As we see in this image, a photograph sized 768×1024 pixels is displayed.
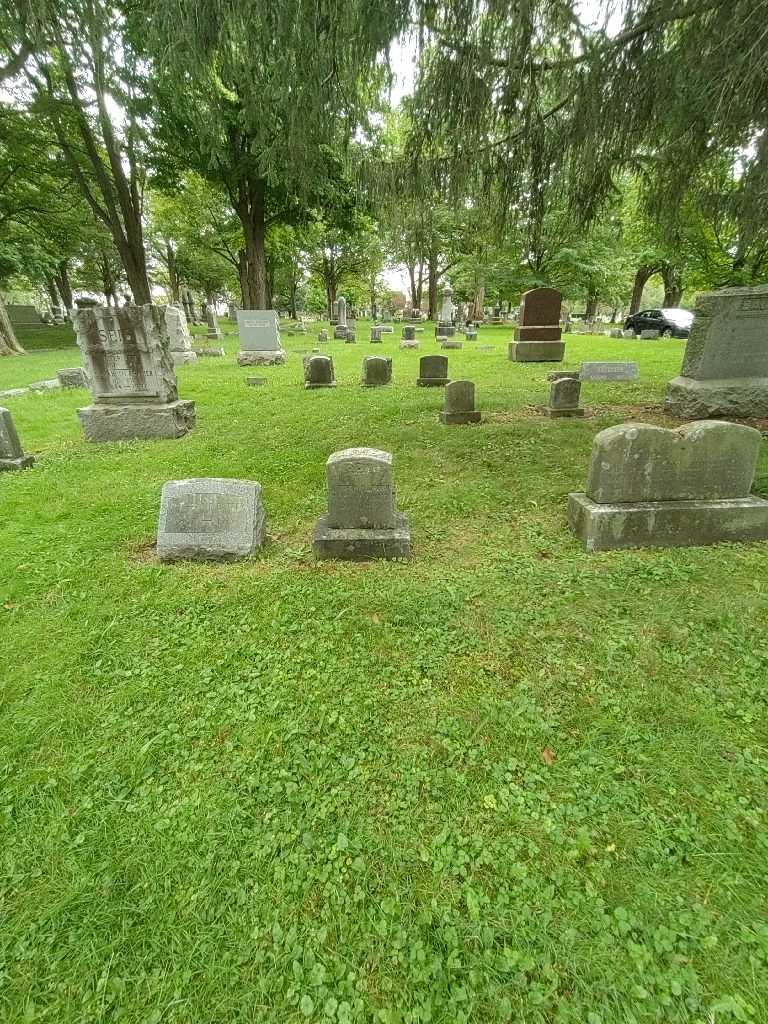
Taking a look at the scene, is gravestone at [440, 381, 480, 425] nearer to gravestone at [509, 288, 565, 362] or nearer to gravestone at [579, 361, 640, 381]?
gravestone at [579, 361, 640, 381]

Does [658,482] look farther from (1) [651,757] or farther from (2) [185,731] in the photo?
(2) [185,731]

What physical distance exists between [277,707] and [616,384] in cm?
1043

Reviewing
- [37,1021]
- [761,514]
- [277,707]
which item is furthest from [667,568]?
[37,1021]

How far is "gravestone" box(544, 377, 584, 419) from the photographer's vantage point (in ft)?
23.7

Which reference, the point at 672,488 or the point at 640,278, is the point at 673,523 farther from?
the point at 640,278

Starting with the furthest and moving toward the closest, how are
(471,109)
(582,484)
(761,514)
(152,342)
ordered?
(152,342), (582,484), (471,109), (761,514)

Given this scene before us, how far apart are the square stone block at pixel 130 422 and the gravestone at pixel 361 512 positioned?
4.51 metres

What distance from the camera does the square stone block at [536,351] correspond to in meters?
13.3

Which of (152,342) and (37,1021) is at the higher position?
(152,342)

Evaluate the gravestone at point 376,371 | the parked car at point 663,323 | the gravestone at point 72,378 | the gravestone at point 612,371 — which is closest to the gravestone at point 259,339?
the gravestone at point 72,378

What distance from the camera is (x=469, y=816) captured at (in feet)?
5.82

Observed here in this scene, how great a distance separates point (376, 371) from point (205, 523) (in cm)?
761

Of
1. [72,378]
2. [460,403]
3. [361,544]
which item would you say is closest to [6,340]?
[72,378]

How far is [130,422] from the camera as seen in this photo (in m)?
6.76
